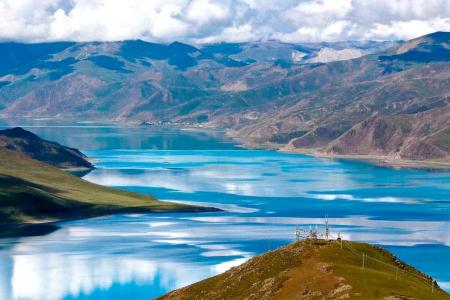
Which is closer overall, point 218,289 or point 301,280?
point 301,280

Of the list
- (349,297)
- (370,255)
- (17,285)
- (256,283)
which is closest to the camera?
(349,297)

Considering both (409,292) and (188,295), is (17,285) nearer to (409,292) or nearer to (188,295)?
(188,295)

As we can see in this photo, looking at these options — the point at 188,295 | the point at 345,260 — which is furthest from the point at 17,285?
the point at 345,260

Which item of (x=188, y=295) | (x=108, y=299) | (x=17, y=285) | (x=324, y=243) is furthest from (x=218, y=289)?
(x=17, y=285)

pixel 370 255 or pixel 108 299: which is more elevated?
pixel 370 255

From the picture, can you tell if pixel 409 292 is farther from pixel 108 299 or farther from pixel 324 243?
pixel 108 299

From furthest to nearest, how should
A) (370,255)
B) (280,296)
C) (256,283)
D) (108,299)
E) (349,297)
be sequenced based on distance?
1. (108,299)
2. (370,255)
3. (256,283)
4. (280,296)
5. (349,297)
